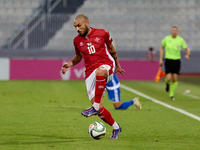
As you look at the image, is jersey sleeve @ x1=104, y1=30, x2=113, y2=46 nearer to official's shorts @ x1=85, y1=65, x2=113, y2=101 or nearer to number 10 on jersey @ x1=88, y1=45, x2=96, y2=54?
number 10 on jersey @ x1=88, y1=45, x2=96, y2=54

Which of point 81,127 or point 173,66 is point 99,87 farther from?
point 173,66

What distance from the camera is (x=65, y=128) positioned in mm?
7602

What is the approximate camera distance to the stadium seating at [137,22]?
27953 millimetres

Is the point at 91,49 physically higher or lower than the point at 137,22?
higher

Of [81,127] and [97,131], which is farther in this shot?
[81,127]

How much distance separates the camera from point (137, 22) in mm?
28203

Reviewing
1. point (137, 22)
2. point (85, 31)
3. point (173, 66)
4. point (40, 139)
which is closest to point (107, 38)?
point (85, 31)

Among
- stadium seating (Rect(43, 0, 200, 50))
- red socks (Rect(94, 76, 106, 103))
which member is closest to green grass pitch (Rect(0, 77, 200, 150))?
red socks (Rect(94, 76, 106, 103))

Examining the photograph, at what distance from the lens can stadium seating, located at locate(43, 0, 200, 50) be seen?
2795cm

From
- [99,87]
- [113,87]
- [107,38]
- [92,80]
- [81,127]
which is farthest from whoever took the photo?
[113,87]

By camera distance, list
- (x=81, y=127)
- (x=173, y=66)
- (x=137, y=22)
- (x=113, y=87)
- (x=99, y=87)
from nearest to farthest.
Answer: (x=99, y=87) → (x=81, y=127) → (x=113, y=87) → (x=173, y=66) → (x=137, y=22)

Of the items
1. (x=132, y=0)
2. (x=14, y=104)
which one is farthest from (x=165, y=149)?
(x=132, y=0)

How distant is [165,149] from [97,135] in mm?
1034

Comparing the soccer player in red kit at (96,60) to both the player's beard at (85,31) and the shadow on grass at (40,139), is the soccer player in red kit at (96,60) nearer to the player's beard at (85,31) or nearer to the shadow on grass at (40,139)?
the player's beard at (85,31)
